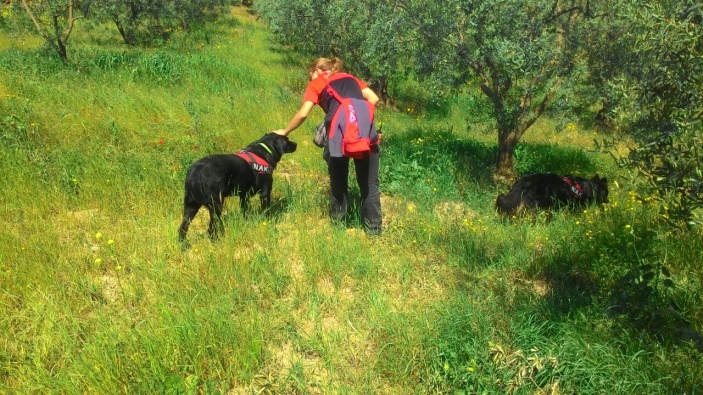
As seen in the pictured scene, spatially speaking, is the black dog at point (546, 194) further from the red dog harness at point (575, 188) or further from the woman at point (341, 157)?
the woman at point (341, 157)

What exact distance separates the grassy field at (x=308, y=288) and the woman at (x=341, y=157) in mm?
258

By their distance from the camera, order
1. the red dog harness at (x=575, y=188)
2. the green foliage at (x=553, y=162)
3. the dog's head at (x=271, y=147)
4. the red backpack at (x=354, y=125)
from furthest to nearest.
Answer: the green foliage at (x=553, y=162) → the red dog harness at (x=575, y=188) → the dog's head at (x=271, y=147) → the red backpack at (x=354, y=125)

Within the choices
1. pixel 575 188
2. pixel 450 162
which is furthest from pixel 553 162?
pixel 575 188

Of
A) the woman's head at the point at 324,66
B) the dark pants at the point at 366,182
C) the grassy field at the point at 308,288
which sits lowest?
the grassy field at the point at 308,288

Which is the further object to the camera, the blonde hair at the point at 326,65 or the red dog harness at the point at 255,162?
the red dog harness at the point at 255,162

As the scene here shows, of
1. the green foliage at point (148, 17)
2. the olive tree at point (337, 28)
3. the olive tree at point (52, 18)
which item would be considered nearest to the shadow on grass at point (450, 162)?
the olive tree at point (337, 28)

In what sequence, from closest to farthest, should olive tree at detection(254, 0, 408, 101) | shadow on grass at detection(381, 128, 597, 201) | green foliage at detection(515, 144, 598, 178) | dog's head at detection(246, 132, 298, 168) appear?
1. dog's head at detection(246, 132, 298, 168)
2. shadow on grass at detection(381, 128, 597, 201)
3. green foliage at detection(515, 144, 598, 178)
4. olive tree at detection(254, 0, 408, 101)

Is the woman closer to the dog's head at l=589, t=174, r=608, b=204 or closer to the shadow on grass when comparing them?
the shadow on grass

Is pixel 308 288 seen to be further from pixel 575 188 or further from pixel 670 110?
pixel 575 188

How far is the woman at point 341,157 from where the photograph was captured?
14.2 feet

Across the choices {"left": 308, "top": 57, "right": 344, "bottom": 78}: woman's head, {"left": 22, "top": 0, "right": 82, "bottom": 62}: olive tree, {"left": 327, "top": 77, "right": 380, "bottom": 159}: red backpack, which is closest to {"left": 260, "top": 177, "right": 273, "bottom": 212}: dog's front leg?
{"left": 327, "top": 77, "right": 380, "bottom": 159}: red backpack

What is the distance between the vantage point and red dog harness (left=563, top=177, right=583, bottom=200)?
5.79 m

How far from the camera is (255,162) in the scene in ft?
15.5

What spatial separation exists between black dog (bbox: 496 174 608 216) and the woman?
6.44 feet
